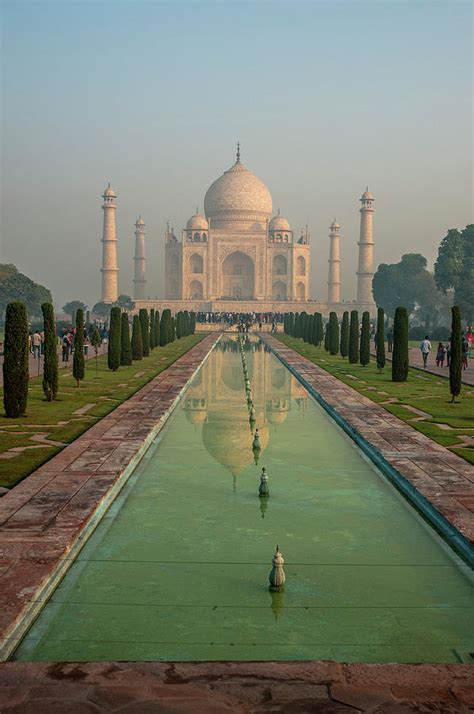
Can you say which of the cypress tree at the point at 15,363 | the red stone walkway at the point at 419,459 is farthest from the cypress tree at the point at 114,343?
the cypress tree at the point at 15,363

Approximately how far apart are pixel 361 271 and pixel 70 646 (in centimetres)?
5103

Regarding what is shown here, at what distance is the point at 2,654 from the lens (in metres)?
3.06

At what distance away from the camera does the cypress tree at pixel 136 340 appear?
19328mm

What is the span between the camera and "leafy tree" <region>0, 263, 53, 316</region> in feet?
150

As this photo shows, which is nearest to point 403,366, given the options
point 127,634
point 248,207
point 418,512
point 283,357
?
point 283,357

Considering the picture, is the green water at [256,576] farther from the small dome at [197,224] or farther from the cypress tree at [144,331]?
the small dome at [197,224]

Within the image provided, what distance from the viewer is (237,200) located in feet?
184

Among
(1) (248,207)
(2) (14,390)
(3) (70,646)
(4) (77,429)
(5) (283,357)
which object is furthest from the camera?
(1) (248,207)

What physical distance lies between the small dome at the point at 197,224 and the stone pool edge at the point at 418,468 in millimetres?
45685

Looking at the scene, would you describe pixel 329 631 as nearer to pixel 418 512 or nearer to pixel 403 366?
pixel 418 512

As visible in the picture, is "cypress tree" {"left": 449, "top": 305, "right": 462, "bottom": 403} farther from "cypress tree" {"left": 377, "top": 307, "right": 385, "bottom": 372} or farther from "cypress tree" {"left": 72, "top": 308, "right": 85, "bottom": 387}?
"cypress tree" {"left": 72, "top": 308, "right": 85, "bottom": 387}

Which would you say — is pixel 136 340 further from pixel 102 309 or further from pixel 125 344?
pixel 102 309

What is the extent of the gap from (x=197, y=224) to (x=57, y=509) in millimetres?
52593

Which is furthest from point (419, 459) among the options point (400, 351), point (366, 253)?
point (366, 253)
